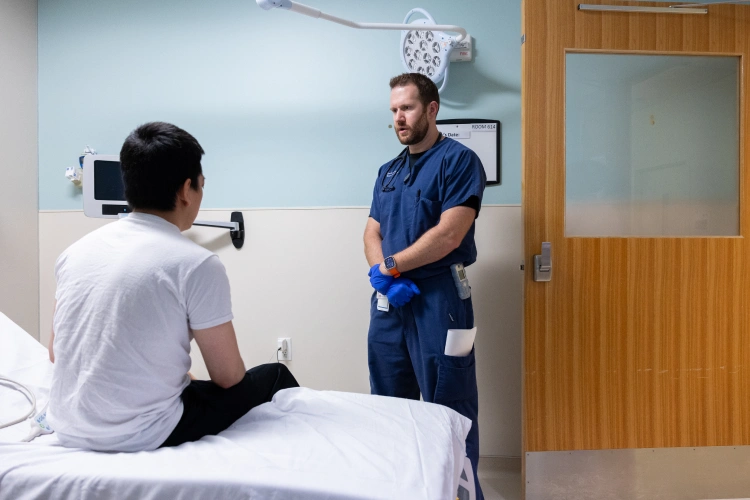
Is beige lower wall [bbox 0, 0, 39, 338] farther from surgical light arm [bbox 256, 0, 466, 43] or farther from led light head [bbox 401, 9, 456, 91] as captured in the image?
led light head [bbox 401, 9, 456, 91]

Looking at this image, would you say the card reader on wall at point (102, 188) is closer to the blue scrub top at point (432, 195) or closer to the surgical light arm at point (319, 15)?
the surgical light arm at point (319, 15)

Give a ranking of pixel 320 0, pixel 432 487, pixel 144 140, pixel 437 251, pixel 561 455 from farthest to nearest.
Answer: pixel 320 0 < pixel 561 455 < pixel 437 251 < pixel 144 140 < pixel 432 487

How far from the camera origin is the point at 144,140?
3.28 ft

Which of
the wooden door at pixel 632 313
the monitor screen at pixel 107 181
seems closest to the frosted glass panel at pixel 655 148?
the wooden door at pixel 632 313

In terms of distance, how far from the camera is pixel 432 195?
5.82 feet

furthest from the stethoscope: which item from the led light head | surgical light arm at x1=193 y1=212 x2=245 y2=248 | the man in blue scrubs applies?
surgical light arm at x1=193 y1=212 x2=245 y2=248

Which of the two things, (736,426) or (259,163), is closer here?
(736,426)

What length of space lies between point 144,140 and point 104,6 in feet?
5.90

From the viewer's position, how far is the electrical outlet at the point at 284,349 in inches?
90.5

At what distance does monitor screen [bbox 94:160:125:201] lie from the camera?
2.04 m

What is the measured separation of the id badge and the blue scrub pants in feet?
0.05

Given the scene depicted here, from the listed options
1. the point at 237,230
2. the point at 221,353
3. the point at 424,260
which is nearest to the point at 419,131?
the point at 424,260

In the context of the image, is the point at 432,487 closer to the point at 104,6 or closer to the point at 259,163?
the point at 259,163

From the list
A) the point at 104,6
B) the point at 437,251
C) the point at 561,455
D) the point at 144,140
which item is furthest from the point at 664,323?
the point at 104,6
